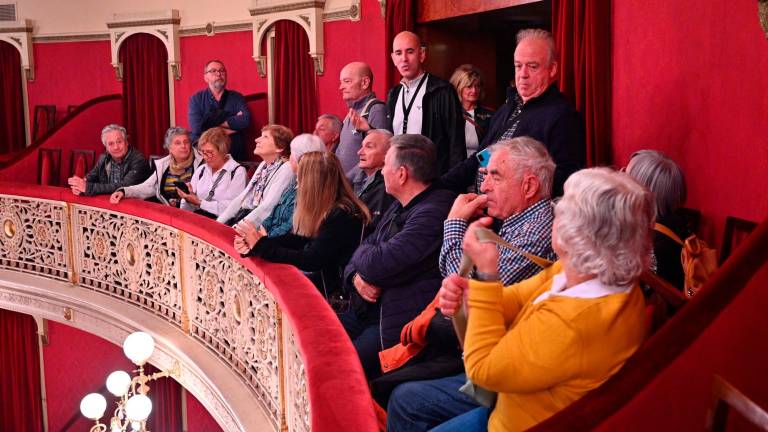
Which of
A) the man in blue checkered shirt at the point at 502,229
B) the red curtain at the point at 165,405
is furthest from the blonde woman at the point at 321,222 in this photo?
the red curtain at the point at 165,405

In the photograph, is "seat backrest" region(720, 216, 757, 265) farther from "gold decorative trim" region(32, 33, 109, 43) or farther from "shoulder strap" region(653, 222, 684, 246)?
"gold decorative trim" region(32, 33, 109, 43)

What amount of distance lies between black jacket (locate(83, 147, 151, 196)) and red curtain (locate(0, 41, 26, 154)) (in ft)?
16.1

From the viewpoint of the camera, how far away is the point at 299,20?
25.7ft

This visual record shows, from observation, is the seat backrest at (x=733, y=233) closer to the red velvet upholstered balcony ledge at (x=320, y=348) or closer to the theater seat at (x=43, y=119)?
the red velvet upholstered balcony ledge at (x=320, y=348)

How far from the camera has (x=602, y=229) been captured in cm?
161

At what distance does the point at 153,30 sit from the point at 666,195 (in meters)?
7.90

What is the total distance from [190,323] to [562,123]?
3.10m

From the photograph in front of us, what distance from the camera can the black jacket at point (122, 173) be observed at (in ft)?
19.9

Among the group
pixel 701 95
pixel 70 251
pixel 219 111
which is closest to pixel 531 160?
pixel 701 95

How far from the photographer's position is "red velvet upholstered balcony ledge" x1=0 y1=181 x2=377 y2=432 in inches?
74.5

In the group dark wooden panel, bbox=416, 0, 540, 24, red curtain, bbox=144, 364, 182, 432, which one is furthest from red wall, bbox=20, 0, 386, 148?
red curtain, bbox=144, 364, 182, 432

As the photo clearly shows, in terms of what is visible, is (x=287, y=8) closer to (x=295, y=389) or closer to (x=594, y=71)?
(x=594, y=71)

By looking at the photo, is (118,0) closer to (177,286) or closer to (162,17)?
(162,17)

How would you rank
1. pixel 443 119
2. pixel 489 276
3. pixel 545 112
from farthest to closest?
pixel 443 119 → pixel 545 112 → pixel 489 276
